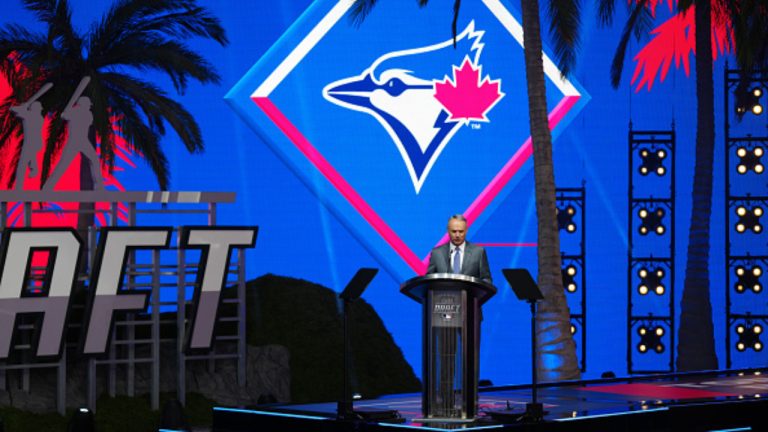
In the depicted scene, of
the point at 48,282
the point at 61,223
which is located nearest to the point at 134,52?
the point at 61,223

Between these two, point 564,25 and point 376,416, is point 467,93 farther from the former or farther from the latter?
point 376,416

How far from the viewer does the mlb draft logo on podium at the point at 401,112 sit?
2256 centimetres

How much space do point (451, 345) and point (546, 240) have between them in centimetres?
910

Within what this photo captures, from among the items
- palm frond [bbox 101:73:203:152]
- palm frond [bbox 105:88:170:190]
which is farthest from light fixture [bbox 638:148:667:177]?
palm frond [bbox 105:88:170:190]

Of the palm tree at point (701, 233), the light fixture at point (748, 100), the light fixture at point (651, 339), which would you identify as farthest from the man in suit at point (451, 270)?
the light fixture at point (748, 100)

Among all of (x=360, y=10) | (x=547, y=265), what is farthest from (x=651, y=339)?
(x=360, y=10)

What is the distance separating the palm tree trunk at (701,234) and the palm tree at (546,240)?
13.8 ft

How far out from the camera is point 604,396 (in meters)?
12.4

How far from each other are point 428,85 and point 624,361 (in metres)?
6.51

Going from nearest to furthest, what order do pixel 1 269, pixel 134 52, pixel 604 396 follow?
pixel 604 396
pixel 1 269
pixel 134 52

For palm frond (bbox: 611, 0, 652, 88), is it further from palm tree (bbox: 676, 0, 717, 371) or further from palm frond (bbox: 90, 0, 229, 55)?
palm frond (bbox: 90, 0, 229, 55)

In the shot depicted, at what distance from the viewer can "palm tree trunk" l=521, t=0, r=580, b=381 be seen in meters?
18.7

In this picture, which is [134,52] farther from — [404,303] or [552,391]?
[552,391]

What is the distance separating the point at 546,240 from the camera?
1875 cm
